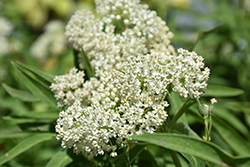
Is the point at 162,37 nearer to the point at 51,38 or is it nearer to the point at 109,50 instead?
the point at 109,50

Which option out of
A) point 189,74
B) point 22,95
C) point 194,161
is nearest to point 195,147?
point 194,161

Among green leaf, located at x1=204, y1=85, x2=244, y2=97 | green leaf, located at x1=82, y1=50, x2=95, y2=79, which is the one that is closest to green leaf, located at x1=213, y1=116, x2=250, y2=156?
green leaf, located at x1=204, y1=85, x2=244, y2=97

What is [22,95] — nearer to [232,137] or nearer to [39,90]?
[39,90]

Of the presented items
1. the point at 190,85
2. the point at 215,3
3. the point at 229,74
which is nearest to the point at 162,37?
the point at 190,85

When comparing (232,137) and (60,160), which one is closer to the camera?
(60,160)

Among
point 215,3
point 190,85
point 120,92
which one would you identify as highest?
point 215,3
